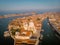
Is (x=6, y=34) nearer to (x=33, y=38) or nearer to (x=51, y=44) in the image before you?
(x=33, y=38)

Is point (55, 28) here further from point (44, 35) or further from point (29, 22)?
point (29, 22)

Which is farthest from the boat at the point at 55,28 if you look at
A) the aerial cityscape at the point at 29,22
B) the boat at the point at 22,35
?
the boat at the point at 22,35

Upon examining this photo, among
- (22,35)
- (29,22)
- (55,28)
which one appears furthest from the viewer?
(55,28)

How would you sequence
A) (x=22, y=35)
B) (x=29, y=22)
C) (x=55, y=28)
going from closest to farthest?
(x=22, y=35), (x=29, y=22), (x=55, y=28)

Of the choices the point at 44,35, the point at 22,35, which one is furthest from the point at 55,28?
the point at 22,35

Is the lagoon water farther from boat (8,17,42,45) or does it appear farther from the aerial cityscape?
boat (8,17,42,45)

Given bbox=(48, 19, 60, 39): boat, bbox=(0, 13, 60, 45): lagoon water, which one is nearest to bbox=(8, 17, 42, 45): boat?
bbox=(0, 13, 60, 45): lagoon water

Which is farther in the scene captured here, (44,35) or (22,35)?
(44,35)

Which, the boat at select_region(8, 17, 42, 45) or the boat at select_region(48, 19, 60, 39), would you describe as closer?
the boat at select_region(8, 17, 42, 45)

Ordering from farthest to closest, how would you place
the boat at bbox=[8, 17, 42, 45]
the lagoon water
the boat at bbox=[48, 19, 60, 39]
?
the boat at bbox=[48, 19, 60, 39] → the lagoon water → the boat at bbox=[8, 17, 42, 45]
